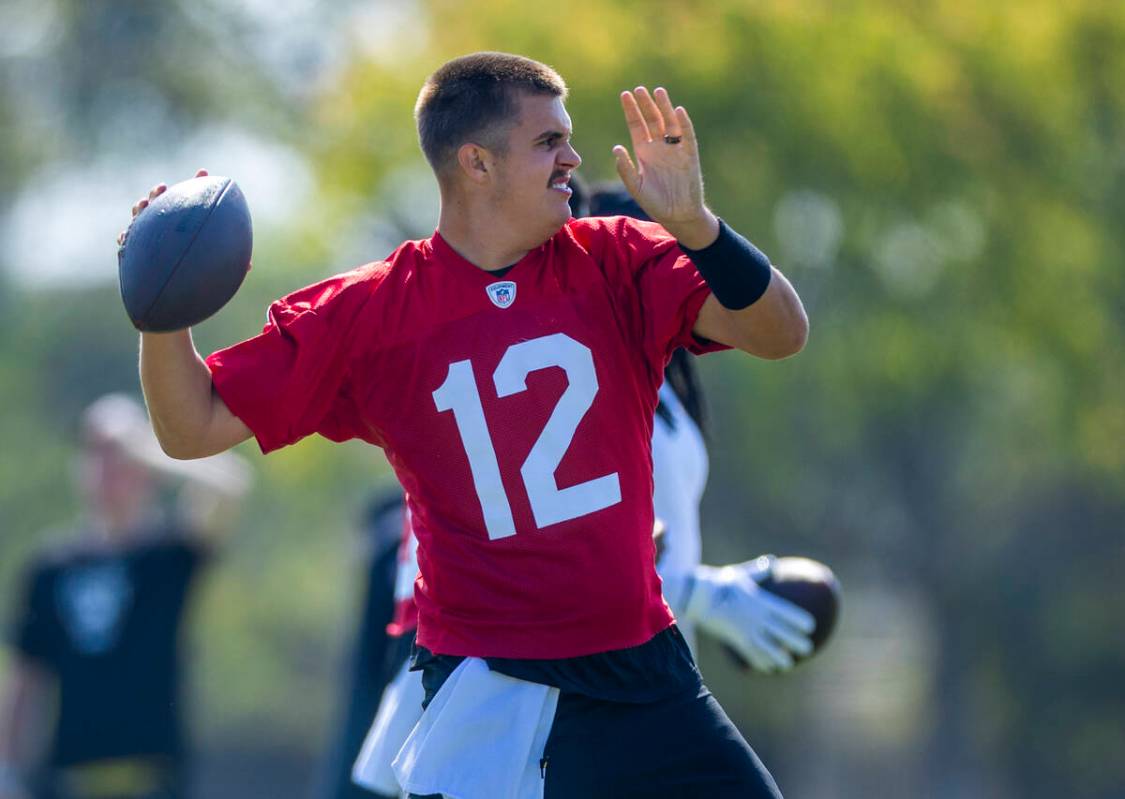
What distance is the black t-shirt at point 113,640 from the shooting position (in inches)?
260

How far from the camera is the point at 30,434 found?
56.7ft

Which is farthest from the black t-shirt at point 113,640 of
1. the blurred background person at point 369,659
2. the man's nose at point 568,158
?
the man's nose at point 568,158

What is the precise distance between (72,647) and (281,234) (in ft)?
26.4

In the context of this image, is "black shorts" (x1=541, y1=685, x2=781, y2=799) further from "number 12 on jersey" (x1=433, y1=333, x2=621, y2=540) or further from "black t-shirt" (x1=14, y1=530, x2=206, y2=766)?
"black t-shirt" (x1=14, y1=530, x2=206, y2=766)

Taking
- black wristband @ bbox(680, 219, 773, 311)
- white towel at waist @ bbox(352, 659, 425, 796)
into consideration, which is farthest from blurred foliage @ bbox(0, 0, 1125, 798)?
black wristband @ bbox(680, 219, 773, 311)

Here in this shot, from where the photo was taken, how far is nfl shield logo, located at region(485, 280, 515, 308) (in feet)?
10.6

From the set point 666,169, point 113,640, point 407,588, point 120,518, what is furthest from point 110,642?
point 666,169

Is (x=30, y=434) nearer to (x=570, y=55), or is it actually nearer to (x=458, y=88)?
(x=570, y=55)

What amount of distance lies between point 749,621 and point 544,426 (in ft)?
4.27

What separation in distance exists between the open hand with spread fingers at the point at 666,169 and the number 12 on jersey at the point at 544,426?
0.32m

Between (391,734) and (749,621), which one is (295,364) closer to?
(391,734)

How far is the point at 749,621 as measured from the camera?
429 centimetres

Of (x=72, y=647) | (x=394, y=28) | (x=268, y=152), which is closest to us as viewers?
(x=72, y=647)

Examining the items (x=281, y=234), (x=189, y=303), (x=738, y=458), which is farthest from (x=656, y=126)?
(x=281, y=234)
